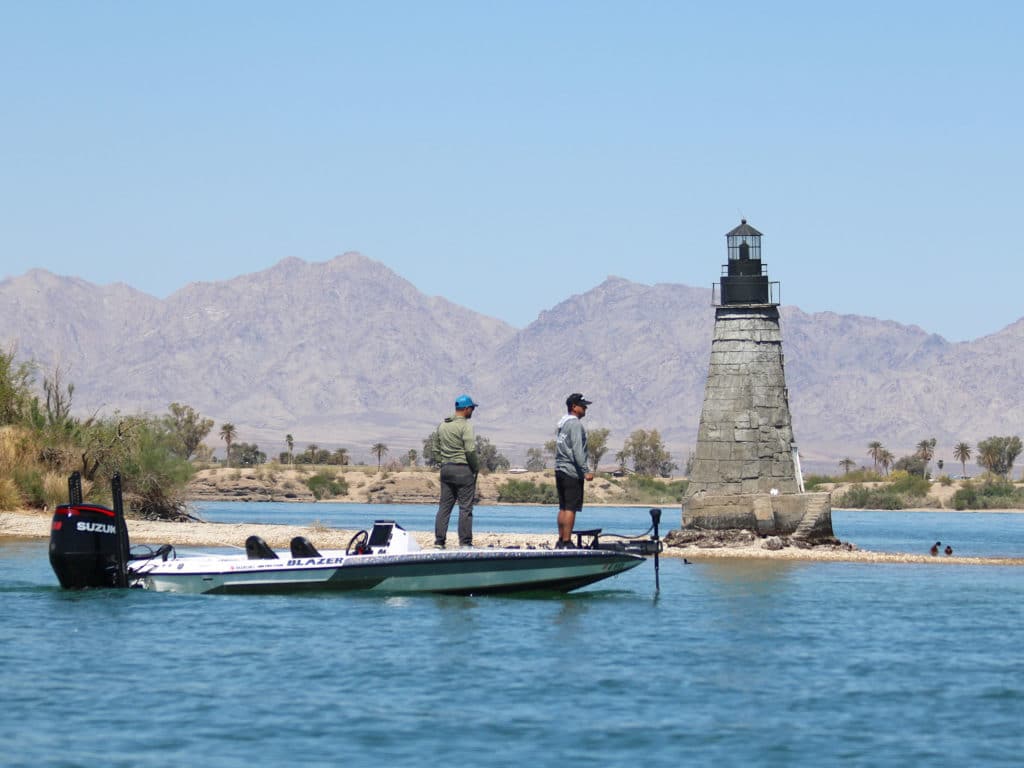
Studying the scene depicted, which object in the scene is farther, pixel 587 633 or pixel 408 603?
pixel 408 603

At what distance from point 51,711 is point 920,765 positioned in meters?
8.12

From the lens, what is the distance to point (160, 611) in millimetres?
24047

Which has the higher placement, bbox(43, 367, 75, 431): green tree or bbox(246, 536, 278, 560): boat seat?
bbox(43, 367, 75, 431): green tree

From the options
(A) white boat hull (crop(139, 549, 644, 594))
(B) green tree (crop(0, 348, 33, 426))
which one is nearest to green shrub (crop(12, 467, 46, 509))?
(B) green tree (crop(0, 348, 33, 426))

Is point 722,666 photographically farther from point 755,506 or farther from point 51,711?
point 755,506

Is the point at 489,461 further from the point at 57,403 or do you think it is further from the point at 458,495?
the point at 458,495

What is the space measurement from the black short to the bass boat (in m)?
0.49

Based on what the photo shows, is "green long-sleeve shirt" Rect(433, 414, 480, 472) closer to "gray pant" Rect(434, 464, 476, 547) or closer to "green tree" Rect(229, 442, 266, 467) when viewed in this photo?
"gray pant" Rect(434, 464, 476, 547)

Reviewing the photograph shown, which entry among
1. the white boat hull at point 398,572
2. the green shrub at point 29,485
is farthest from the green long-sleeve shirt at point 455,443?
the green shrub at point 29,485

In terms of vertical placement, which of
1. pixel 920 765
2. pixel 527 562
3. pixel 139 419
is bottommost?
pixel 920 765

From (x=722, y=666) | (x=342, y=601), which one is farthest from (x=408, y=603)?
(x=722, y=666)

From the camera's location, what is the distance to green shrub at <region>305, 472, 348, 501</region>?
391 ft

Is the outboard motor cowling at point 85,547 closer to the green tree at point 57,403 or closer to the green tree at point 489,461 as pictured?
the green tree at point 57,403

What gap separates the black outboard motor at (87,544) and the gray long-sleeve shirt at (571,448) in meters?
6.26
